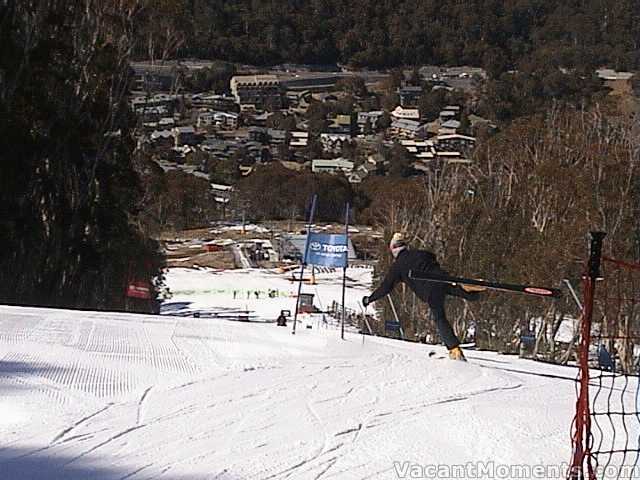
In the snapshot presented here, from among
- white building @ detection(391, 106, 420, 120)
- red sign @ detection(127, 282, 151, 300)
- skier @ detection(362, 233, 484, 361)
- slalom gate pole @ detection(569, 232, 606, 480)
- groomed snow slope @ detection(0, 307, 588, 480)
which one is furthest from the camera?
white building @ detection(391, 106, 420, 120)

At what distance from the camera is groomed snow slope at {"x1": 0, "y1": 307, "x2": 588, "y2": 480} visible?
514cm

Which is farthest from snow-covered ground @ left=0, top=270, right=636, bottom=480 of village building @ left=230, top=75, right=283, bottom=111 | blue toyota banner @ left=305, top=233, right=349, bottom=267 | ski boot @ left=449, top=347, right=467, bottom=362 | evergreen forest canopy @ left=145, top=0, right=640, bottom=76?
village building @ left=230, top=75, right=283, bottom=111

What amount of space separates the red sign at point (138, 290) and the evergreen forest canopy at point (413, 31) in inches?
2956

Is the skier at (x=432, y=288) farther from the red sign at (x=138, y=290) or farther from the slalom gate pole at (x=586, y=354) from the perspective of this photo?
the red sign at (x=138, y=290)

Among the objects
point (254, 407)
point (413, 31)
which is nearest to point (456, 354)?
point (254, 407)

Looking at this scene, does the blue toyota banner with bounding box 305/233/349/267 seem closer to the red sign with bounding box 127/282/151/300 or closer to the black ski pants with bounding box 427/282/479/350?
the black ski pants with bounding box 427/282/479/350

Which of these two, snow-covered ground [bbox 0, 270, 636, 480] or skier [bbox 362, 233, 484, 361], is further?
skier [bbox 362, 233, 484, 361]

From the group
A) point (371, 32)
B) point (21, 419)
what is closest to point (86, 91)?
point (21, 419)

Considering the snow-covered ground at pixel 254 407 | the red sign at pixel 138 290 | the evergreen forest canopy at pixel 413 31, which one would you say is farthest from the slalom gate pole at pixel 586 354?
the evergreen forest canopy at pixel 413 31

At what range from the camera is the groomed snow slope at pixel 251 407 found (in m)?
5.14

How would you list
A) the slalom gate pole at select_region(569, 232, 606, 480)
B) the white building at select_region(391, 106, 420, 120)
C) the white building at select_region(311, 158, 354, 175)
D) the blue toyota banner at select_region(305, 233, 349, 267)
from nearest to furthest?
the slalom gate pole at select_region(569, 232, 606, 480)
the blue toyota banner at select_region(305, 233, 349, 267)
the white building at select_region(311, 158, 354, 175)
the white building at select_region(391, 106, 420, 120)

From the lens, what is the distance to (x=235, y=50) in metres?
112

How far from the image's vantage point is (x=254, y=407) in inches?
246

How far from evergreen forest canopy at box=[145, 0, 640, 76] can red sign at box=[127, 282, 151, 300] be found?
75.1 m
